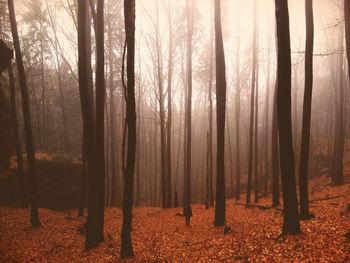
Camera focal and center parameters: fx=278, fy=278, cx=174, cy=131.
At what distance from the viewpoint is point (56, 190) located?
754 inches

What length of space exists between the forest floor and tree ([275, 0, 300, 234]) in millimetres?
704

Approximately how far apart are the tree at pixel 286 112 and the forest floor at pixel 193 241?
27.7 inches

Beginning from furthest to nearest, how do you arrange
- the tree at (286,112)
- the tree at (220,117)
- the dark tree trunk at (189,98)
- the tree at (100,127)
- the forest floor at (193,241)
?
the dark tree trunk at (189,98) < the tree at (220,117) < the tree at (100,127) < the tree at (286,112) < the forest floor at (193,241)

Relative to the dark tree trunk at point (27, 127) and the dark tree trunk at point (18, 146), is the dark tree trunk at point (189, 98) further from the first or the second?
the dark tree trunk at point (18, 146)

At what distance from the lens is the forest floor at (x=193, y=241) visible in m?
6.37

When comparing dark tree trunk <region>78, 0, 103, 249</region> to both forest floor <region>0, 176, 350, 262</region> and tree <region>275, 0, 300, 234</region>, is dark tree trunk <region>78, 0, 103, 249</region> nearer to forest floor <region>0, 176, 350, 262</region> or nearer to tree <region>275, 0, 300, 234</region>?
forest floor <region>0, 176, 350, 262</region>

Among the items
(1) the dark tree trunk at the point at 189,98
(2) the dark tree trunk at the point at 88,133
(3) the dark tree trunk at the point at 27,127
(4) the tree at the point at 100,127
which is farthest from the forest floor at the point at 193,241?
(1) the dark tree trunk at the point at 189,98

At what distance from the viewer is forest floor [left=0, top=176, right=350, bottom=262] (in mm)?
6370

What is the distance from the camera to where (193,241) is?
9195 millimetres

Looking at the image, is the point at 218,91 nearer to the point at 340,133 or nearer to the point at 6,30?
the point at 340,133

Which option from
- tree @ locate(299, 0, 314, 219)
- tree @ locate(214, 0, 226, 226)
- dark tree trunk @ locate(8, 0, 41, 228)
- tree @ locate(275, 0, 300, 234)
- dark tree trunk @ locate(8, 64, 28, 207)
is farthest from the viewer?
dark tree trunk @ locate(8, 64, 28, 207)

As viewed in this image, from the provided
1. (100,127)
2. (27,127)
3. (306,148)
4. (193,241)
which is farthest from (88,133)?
Result: (306,148)

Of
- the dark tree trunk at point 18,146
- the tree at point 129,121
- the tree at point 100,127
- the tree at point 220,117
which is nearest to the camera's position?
the tree at point 129,121

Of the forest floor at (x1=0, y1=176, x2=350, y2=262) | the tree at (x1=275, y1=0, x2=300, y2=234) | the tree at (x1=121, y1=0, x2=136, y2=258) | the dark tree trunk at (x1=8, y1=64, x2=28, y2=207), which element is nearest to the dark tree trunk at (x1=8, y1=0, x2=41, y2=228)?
the forest floor at (x1=0, y1=176, x2=350, y2=262)
